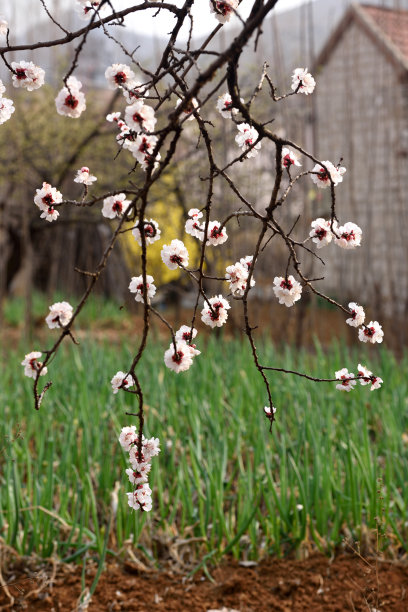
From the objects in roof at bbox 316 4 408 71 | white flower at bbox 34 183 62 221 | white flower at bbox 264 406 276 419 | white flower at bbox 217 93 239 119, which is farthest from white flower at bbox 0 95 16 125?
roof at bbox 316 4 408 71

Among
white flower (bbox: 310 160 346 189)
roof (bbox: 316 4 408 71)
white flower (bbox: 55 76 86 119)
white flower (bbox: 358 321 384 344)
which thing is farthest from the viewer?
roof (bbox: 316 4 408 71)

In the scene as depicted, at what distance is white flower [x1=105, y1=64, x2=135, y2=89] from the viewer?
1.16 metres

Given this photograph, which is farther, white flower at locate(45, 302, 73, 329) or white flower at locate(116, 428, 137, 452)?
white flower at locate(116, 428, 137, 452)

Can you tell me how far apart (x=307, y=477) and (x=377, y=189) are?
25.3 feet

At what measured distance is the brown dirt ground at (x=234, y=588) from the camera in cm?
181

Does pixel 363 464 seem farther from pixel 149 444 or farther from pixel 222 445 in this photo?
pixel 149 444

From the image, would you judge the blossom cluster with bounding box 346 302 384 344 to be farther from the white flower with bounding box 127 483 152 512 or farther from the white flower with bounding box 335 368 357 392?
the white flower with bounding box 127 483 152 512

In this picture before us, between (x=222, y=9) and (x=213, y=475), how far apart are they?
138 centimetres

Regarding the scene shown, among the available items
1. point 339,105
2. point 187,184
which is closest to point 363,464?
point 187,184

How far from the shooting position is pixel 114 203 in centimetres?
119

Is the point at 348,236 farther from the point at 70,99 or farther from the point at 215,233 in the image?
the point at 70,99

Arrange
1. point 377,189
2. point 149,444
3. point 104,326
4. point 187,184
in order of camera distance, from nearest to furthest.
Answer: point 149,444 < point 187,184 < point 104,326 < point 377,189

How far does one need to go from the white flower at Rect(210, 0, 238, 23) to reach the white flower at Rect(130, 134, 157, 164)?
29 cm

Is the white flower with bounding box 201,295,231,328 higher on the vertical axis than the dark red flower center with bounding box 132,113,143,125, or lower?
lower
